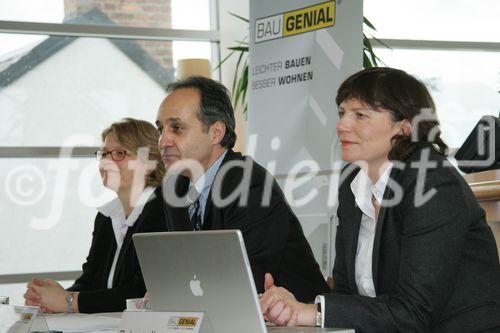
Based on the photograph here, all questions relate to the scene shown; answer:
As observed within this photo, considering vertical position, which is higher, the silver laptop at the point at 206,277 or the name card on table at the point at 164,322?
the silver laptop at the point at 206,277

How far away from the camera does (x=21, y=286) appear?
6613 millimetres

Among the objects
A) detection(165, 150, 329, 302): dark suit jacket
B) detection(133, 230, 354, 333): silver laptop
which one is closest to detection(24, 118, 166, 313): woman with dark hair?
detection(165, 150, 329, 302): dark suit jacket

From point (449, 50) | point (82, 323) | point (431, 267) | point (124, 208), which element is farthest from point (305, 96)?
point (449, 50)

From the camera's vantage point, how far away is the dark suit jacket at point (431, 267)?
2.01m

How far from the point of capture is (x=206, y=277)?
184 cm

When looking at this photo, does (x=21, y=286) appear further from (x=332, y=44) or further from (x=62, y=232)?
(x=332, y=44)

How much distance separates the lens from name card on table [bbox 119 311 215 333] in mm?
1855

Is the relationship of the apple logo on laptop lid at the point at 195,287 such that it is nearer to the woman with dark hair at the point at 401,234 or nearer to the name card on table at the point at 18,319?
the woman with dark hair at the point at 401,234

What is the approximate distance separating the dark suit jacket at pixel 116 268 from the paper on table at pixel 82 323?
0.42 m

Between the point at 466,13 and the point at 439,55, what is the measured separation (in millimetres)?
470

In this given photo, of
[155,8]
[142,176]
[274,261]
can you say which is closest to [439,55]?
[155,8]

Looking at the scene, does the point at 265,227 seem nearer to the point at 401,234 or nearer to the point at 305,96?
the point at 401,234

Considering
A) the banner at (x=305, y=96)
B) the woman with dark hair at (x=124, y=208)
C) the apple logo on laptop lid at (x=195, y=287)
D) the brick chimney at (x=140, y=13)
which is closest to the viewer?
the apple logo on laptop lid at (x=195, y=287)

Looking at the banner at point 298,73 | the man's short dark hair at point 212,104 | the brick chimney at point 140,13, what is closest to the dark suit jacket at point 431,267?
the man's short dark hair at point 212,104
